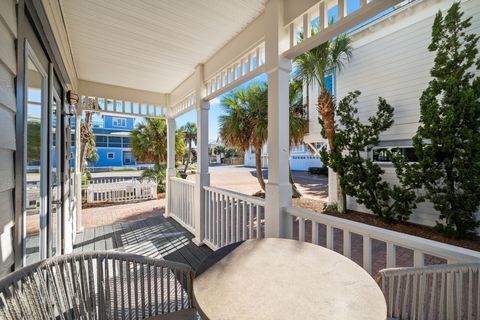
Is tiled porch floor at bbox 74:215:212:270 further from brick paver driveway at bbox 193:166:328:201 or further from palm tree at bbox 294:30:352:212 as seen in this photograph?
brick paver driveway at bbox 193:166:328:201

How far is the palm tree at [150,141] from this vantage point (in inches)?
389

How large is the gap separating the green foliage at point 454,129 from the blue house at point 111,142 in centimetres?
2194

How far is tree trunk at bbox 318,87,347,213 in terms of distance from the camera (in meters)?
5.34

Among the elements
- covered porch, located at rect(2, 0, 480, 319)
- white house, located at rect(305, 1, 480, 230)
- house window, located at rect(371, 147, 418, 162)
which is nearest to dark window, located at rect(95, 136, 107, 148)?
covered porch, located at rect(2, 0, 480, 319)

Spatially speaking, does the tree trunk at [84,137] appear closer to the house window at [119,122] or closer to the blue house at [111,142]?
the blue house at [111,142]

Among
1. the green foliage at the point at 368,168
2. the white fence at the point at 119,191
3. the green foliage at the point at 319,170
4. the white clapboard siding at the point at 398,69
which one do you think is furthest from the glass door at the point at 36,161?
the green foliage at the point at 319,170

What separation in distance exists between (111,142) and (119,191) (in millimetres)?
17079

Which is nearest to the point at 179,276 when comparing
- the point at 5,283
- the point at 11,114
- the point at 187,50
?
the point at 5,283

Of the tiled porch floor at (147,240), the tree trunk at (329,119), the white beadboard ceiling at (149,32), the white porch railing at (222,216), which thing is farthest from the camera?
the tree trunk at (329,119)

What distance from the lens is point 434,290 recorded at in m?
1.09

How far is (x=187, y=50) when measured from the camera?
3.06 meters

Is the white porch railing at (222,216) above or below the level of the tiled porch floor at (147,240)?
above

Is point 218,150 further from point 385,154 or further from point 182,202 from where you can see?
point 182,202

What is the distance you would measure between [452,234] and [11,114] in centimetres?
571
